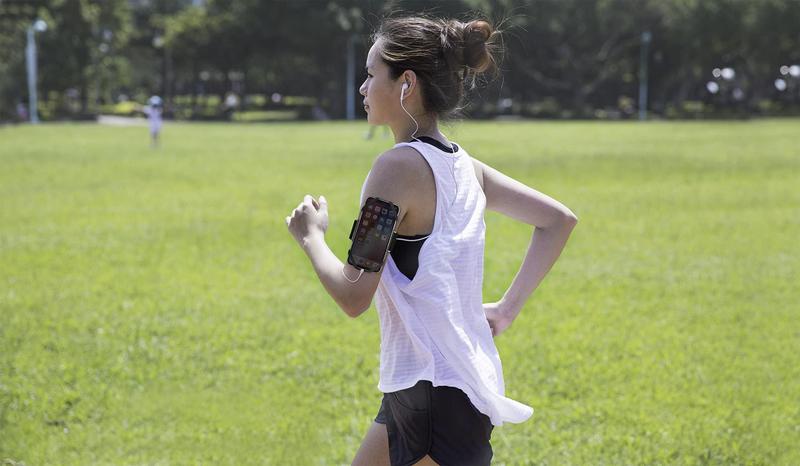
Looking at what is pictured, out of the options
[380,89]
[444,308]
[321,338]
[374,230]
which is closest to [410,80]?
[380,89]

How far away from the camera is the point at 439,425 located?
2.48 m

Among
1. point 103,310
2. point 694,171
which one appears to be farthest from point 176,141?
point 103,310

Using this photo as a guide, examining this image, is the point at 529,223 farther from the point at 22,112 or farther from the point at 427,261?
the point at 22,112

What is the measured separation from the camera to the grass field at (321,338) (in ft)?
16.4

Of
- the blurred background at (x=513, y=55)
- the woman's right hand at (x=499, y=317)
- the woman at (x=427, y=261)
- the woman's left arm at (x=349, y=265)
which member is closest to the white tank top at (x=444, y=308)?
the woman at (x=427, y=261)

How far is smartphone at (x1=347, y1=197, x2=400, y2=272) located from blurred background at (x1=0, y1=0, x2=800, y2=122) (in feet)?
214

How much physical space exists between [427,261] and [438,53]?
0.54 metres

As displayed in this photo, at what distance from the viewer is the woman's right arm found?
284 cm

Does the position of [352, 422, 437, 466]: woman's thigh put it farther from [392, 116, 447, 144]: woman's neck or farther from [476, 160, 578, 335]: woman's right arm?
[392, 116, 447, 144]: woman's neck

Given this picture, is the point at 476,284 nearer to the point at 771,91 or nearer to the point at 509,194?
the point at 509,194

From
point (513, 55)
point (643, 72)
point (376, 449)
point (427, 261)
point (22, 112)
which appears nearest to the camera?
point (427, 261)

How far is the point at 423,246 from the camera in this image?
2438 millimetres

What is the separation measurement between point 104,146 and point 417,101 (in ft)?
106

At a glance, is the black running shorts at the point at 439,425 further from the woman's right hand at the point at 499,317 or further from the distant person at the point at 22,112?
the distant person at the point at 22,112
